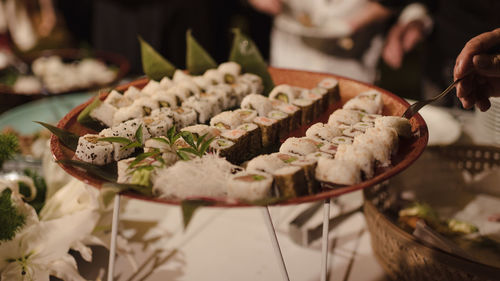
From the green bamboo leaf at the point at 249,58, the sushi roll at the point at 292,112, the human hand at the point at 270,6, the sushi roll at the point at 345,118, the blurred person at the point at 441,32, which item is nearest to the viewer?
the sushi roll at the point at 345,118

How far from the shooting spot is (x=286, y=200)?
969mm

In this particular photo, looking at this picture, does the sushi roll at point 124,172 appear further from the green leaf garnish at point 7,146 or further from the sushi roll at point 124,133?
Result: the green leaf garnish at point 7,146

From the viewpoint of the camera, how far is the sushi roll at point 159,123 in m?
1.38

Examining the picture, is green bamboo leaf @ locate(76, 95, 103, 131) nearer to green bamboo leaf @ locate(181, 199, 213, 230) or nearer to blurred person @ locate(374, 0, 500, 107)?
green bamboo leaf @ locate(181, 199, 213, 230)

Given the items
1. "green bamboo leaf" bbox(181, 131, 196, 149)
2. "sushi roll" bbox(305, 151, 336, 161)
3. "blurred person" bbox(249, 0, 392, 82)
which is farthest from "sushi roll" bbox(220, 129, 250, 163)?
"blurred person" bbox(249, 0, 392, 82)

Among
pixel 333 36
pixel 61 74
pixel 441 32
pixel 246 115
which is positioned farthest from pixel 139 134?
pixel 441 32

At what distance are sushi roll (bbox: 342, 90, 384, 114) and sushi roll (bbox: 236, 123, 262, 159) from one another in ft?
1.11

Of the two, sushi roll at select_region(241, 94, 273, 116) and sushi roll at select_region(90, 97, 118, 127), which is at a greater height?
sushi roll at select_region(241, 94, 273, 116)

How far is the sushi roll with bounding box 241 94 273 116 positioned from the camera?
155cm

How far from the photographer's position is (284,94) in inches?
66.1

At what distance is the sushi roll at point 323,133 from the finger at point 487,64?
0.42m

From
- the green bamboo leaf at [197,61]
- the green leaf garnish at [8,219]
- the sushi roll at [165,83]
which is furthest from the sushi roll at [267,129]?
the green leaf garnish at [8,219]

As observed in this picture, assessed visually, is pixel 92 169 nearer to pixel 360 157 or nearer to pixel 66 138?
pixel 66 138

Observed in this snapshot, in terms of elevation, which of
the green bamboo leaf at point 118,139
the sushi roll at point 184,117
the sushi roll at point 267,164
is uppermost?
the sushi roll at point 267,164
